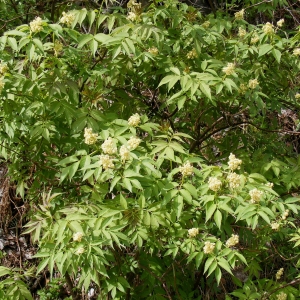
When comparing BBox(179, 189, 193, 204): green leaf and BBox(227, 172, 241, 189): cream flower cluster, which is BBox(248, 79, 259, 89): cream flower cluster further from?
BBox(179, 189, 193, 204): green leaf

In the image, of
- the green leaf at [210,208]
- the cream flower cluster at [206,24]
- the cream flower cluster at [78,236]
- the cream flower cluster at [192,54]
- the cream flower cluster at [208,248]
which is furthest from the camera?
the cream flower cluster at [206,24]

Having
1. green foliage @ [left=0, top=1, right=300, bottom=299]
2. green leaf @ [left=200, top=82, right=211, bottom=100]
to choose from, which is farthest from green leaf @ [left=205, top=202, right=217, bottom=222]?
green leaf @ [left=200, top=82, right=211, bottom=100]

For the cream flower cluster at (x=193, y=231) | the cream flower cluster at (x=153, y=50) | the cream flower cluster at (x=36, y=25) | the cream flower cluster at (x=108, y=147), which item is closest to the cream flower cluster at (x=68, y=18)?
the cream flower cluster at (x=36, y=25)

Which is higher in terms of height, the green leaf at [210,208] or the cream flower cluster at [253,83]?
the cream flower cluster at [253,83]

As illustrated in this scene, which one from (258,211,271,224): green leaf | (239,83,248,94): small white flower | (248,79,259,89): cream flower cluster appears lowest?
(258,211,271,224): green leaf

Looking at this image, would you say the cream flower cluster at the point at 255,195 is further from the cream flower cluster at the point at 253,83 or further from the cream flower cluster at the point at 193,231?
the cream flower cluster at the point at 253,83

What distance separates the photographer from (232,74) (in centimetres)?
256

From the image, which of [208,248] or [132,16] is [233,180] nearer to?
[208,248]

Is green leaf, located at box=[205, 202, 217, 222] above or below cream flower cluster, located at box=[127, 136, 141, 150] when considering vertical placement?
below

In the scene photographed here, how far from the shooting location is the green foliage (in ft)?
7.44

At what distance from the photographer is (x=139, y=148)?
8.05 ft

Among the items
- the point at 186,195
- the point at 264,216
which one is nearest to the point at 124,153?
the point at 186,195

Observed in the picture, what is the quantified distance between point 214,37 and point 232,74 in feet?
1.12

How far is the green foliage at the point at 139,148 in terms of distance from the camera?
227 centimetres
